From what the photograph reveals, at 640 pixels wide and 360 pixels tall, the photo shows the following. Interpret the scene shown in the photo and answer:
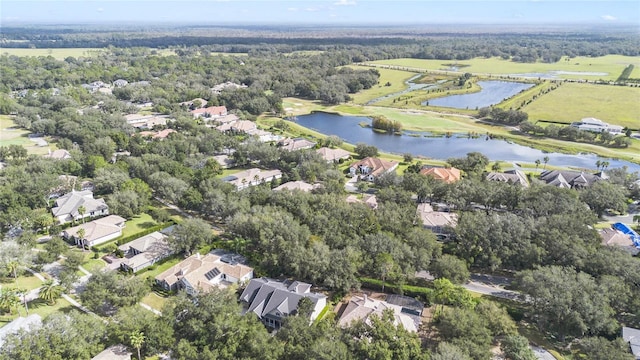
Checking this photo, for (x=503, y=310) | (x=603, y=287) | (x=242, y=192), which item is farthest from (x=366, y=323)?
(x=242, y=192)

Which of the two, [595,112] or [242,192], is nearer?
[242,192]

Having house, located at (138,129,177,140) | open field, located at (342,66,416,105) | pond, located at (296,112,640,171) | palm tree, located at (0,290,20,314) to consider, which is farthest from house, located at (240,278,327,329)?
open field, located at (342,66,416,105)

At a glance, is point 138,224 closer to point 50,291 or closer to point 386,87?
point 50,291

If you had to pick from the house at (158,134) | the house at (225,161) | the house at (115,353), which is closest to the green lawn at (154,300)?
the house at (115,353)

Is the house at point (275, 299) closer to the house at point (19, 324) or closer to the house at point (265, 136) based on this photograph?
the house at point (19, 324)

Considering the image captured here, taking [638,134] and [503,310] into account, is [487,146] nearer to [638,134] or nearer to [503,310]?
[638,134]
